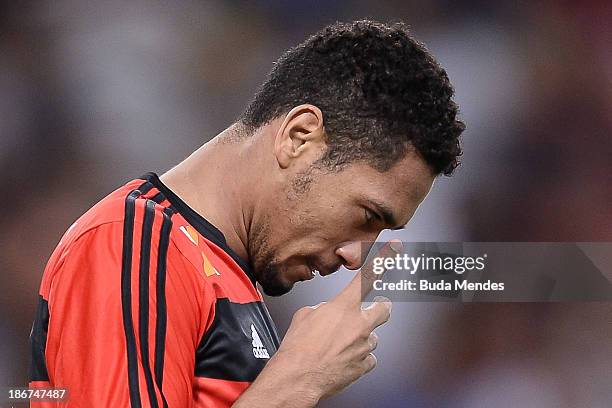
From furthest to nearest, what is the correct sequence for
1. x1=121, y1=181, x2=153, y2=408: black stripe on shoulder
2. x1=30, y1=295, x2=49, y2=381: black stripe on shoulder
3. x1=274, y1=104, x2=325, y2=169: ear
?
x1=274, y1=104, x2=325, y2=169: ear < x1=30, y1=295, x2=49, y2=381: black stripe on shoulder < x1=121, y1=181, x2=153, y2=408: black stripe on shoulder

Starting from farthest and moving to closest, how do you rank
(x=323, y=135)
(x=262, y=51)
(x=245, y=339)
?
(x=262, y=51) < (x=323, y=135) < (x=245, y=339)

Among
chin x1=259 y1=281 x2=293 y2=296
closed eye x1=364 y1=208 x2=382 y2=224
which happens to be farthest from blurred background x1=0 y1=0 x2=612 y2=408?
closed eye x1=364 y1=208 x2=382 y2=224

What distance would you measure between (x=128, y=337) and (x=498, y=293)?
7.00ft

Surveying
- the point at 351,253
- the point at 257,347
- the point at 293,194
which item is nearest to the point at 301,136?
the point at 293,194

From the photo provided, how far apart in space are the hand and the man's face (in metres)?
0.10

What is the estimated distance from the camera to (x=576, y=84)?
11.1 ft

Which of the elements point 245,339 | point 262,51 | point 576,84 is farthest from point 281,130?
point 576,84

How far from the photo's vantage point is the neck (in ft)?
4.40

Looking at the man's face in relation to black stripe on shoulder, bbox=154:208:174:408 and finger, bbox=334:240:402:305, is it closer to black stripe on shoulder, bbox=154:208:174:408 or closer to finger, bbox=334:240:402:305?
finger, bbox=334:240:402:305

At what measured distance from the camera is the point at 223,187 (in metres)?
1.36

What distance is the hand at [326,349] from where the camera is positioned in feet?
3.70

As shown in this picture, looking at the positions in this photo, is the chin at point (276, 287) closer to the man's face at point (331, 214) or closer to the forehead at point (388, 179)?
the man's face at point (331, 214)

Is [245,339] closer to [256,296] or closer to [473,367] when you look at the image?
[256,296]

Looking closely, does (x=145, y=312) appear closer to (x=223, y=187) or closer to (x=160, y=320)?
(x=160, y=320)
